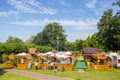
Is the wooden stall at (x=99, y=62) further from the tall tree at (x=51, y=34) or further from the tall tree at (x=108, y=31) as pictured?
the tall tree at (x=51, y=34)

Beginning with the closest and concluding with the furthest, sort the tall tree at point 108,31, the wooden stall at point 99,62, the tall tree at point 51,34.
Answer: the wooden stall at point 99,62
the tall tree at point 108,31
the tall tree at point 51,34

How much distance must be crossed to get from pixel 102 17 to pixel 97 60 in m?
26.6

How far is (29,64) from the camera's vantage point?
41375 millimetres

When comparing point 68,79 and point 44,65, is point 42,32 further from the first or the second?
point 68,79

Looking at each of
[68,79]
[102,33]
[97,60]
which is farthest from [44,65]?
[102,33]

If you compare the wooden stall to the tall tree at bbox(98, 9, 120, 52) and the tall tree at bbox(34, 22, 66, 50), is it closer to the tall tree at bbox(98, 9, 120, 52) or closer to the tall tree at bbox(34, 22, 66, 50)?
the tall tree at bbox(98, 9, 120, 52)

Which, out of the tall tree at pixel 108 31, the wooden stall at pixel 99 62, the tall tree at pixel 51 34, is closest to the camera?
the wooden stall at pixel 99 62

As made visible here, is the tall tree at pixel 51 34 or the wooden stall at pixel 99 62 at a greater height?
the tall tree at pixel 51 34

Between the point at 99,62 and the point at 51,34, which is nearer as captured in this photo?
the point at 99,62

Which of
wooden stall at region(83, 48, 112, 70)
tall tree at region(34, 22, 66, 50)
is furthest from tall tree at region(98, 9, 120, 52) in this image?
tall tree at region(34, 22, 66, 50)

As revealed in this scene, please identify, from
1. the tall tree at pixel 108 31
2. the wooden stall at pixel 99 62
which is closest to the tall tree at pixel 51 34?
the tall tree at pixel 108 31

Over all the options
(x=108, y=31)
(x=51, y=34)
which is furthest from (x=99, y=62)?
(x=51, y=34)

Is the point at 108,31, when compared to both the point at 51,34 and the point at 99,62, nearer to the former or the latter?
→ the point at 99,62

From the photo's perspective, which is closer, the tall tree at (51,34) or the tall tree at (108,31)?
the tall tree at (108,31)
